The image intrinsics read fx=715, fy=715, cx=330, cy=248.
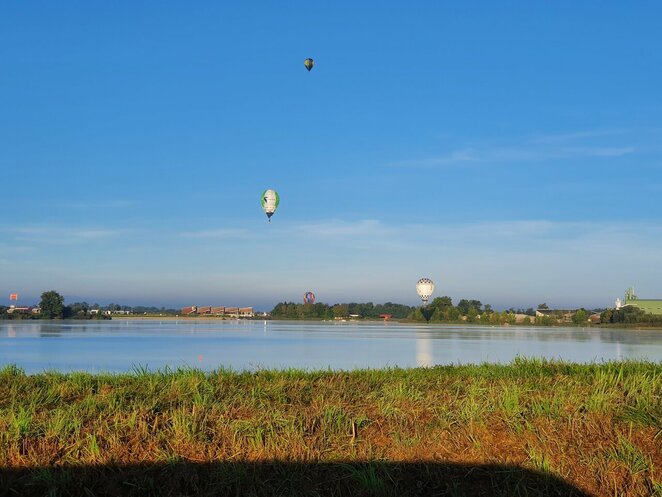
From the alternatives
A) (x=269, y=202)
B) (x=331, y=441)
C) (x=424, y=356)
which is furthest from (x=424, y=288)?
(x=331, y=441)

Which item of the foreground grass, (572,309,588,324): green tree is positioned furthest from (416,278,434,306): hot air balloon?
the foreground grass

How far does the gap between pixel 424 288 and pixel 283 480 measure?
367ft

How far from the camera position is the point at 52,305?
149 m

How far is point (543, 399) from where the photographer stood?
27.2 feet

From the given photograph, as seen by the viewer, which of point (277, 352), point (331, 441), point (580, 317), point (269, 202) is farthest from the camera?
point (580, 317)

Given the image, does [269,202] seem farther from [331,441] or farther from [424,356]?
[331,441]

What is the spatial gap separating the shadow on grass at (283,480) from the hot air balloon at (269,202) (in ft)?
161

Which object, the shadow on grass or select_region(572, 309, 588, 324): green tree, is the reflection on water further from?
select_region(572, 309, 588, 324): green tree

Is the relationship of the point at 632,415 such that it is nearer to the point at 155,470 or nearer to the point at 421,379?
the point at 421,379

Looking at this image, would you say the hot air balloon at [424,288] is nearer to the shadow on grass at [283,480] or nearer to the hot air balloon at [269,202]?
the hot air balloon at [269,202]

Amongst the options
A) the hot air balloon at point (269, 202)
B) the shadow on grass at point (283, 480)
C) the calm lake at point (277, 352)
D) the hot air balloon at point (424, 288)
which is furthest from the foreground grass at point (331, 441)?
the hot air balloon at point (424, 288)

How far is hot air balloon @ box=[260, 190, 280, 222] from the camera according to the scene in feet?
183

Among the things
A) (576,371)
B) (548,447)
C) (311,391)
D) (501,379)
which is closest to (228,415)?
(311,391)

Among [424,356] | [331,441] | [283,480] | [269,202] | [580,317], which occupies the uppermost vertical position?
[269,202]
